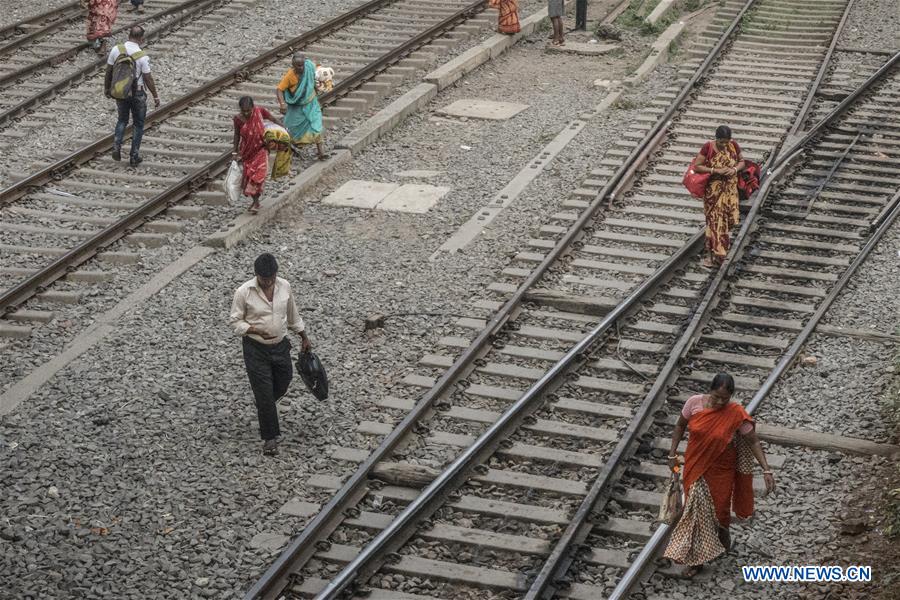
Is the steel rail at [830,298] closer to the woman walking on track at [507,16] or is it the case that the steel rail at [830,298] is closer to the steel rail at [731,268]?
the steel rail at [731,268]

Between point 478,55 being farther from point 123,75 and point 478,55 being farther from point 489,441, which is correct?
point 489,441

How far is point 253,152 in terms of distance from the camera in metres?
→ 14.5

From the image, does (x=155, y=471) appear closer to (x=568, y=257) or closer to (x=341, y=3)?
(x=568, y=257)

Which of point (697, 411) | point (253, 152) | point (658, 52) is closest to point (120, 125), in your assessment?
point (253, 152)

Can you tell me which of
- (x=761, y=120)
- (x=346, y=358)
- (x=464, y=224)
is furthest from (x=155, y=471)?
(x=761, y=120)

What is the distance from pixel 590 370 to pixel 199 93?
30.3 feet

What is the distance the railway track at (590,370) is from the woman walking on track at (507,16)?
487cm

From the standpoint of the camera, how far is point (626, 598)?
8.43 meters

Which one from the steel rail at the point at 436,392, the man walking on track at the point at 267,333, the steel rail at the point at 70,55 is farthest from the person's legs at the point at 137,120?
the man walking on track at the point at 267,333

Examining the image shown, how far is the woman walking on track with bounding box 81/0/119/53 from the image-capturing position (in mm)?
20188

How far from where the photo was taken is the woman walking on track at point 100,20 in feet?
66.2

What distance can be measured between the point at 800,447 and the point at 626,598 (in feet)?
8.31

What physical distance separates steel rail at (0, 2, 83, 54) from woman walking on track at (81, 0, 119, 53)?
1.07 meters

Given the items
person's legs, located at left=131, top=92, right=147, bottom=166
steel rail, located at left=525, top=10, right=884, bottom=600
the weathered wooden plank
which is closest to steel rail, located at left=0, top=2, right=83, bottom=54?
person's legs, located at left=131, top=92, right=147, bottom=166
